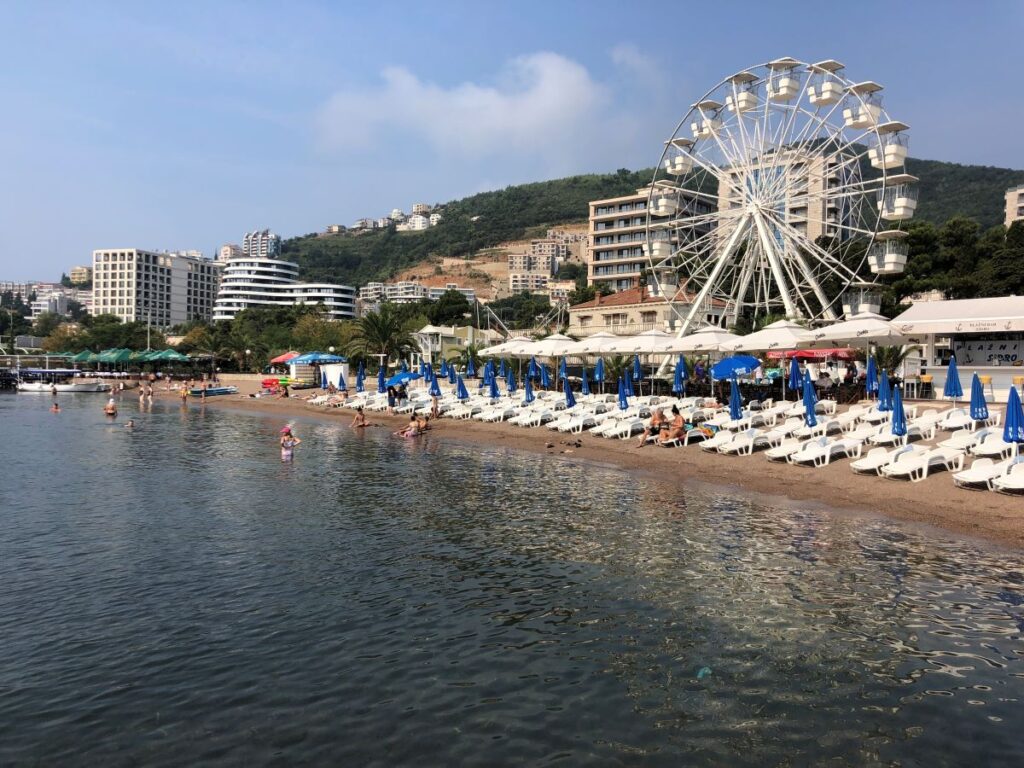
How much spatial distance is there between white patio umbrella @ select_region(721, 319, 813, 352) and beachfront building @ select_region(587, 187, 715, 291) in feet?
241

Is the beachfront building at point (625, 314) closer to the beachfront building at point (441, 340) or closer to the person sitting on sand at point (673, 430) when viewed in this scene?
the beachfront building at point (441, 340)

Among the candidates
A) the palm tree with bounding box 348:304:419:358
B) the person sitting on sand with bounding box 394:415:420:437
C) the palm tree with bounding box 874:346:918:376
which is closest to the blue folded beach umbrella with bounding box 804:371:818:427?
the palm tree with bounding box 874:346:918:376

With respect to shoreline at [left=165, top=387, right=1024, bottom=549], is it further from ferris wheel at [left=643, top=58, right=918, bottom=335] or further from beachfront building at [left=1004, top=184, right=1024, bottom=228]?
beachfront building at [left=1004, top=184, right=1024, bottom=228]

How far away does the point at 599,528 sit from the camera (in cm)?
1439

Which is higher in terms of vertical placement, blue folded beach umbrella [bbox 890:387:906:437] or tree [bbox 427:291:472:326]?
tree [bbox 427:291:472:326]

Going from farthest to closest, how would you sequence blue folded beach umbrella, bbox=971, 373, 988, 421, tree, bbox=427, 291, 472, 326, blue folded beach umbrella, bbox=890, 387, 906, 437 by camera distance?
tree, bbox=427, 291, 472, 326 < blue folded beach umbrella, bbox=971, 373, 988, 421 < blue folded beach umbrella, bbox=890, 387, 906, 437

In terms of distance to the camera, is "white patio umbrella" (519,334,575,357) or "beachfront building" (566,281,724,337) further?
"beachfront building" (566,281,724,337)

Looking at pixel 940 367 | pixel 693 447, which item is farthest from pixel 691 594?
pixel 940 367

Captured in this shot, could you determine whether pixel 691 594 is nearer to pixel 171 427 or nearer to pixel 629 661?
pixel 629 661

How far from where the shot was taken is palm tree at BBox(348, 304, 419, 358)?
54219 mm

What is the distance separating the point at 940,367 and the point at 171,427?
3349 cm

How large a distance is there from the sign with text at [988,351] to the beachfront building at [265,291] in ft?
497

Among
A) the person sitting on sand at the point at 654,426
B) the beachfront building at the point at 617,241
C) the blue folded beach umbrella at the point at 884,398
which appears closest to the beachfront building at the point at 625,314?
the person sitting on sand at the point at 654,426

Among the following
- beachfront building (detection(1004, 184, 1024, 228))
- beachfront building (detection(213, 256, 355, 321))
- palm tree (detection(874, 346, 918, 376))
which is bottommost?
palm tree (detection(874, 346, 918, 376))
